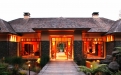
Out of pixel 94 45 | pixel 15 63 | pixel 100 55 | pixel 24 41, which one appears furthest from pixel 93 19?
pixel 15 63

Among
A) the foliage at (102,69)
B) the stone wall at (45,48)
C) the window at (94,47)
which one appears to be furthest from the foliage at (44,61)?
the foliage at (102,69)

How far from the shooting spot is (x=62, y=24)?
2416 centimetres

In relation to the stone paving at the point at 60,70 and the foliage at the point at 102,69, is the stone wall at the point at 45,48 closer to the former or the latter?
→ the stone paving at the point at 60,70

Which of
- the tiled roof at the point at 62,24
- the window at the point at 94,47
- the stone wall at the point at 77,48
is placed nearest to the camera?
the tiled roof at the point at 62,24

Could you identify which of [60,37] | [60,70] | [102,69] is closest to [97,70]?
[102,69]

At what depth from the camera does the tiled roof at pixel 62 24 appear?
79.2ft

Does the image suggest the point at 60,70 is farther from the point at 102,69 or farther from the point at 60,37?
the point at 60,37

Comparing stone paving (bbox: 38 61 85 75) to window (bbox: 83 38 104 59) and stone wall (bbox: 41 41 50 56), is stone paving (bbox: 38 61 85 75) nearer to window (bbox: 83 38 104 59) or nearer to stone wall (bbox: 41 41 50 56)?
stone wall (bbox: 41 41 50 56)

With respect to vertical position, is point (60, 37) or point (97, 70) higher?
point (60, 37)

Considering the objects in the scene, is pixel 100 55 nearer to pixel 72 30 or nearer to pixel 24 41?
pixel 72 30

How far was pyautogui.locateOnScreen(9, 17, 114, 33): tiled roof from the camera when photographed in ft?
79.2

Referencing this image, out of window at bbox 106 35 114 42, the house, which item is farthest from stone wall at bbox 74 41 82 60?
window at bbox 106 35 114 42

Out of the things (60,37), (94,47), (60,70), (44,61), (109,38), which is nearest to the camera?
(60,70)

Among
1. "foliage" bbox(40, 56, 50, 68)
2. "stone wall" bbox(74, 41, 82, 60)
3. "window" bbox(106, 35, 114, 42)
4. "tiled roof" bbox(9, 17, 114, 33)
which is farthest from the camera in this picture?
"window" bbox(106, 35, 114, 42)
